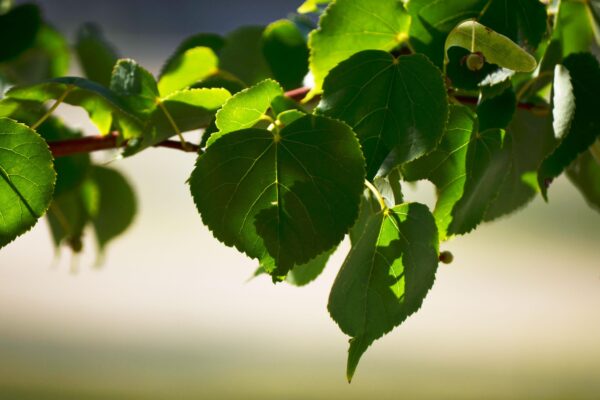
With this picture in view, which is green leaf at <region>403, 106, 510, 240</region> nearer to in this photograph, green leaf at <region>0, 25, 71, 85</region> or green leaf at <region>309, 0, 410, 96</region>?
green leaf at <region>309, 0, 410, 96</region>

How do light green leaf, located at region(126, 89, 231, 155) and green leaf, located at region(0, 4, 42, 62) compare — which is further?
green leaf, located at region(0, 4, 42, 62)

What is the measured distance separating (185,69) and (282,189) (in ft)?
0.35

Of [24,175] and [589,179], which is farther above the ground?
[24,175]

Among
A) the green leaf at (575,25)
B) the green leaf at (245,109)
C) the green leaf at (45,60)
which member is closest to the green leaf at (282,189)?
the green leaf at (245,109)

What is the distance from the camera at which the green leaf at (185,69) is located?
276mm

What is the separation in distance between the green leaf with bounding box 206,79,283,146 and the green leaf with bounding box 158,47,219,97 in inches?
3.4

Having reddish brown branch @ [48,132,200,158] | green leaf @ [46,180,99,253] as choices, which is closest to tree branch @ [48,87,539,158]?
reddish brown branch @ [48,132,200,158]

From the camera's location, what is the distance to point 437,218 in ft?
0.69

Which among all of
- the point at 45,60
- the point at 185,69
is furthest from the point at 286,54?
the point at 45,60

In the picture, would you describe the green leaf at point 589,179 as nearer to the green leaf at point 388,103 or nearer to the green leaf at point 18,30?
the green leaf at point 388,103

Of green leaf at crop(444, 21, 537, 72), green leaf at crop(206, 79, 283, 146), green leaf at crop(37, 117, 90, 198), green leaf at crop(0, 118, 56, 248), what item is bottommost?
green leaf at crop(37, 117, 90, 198)

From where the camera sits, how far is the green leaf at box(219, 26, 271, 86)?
12.1 inches

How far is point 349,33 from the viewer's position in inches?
8.4

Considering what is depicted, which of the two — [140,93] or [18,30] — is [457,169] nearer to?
[140,93]
